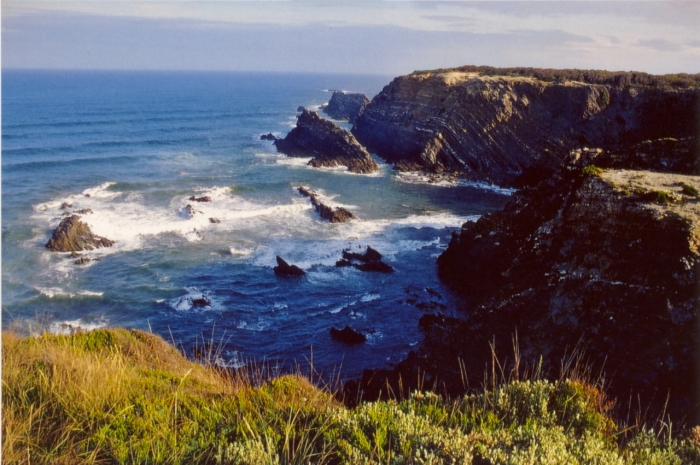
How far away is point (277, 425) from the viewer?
216 inches

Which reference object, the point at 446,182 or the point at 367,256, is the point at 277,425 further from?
the point at 446,182

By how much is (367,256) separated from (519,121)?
1223 inches

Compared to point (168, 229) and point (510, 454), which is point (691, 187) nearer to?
point (510, 454)

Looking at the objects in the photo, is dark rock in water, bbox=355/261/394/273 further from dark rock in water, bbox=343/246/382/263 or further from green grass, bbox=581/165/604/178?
green grass, bbox=581/165/604/178

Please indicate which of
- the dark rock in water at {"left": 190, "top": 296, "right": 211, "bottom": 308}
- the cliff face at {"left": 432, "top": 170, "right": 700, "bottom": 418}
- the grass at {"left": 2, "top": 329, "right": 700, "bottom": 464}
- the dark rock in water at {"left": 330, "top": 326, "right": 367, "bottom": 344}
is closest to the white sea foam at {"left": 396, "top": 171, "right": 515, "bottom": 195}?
the cliff face at {"left": 432, "top": 170, "right": 700, "bottom": 418}

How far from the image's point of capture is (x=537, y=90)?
51.0 meters

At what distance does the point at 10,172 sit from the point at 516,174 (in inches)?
1927

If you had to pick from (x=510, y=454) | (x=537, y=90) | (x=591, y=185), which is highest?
(x=537, y=90)

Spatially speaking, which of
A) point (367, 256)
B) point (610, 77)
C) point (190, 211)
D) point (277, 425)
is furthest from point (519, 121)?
point (277, 425)

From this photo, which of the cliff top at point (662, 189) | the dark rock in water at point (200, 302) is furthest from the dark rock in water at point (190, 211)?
the cliff top at point (662, 189)

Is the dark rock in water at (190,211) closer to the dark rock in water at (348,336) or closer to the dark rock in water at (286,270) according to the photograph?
the dark rock in water at (286,270)

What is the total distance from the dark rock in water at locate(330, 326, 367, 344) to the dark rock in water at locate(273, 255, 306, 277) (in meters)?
6.37

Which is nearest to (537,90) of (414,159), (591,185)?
(414,159)

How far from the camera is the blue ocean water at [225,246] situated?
841 inches
